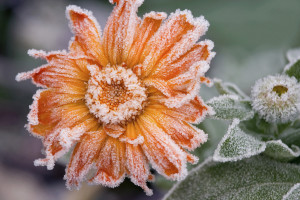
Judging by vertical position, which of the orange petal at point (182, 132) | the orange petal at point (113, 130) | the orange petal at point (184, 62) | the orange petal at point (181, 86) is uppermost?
the orange petal at point (184, 62)

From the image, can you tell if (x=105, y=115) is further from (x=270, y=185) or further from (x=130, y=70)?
(x=270, y=185)

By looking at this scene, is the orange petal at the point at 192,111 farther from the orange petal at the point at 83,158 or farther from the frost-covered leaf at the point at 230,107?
the orange petal at the point at 83,158

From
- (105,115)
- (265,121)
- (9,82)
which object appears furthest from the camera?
(9,82)

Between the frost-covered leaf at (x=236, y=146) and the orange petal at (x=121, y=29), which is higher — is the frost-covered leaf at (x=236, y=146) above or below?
below

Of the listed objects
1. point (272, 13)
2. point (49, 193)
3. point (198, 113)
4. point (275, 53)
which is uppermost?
point (272, 13)

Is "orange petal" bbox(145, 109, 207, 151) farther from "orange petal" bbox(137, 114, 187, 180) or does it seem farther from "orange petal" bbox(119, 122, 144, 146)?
"orange petal" bbox(119, 122, 144, 146)

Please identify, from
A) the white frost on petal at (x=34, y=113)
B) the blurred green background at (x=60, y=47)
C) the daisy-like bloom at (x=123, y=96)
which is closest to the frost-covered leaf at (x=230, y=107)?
the daisy-like bloom at (x=123, y=96)

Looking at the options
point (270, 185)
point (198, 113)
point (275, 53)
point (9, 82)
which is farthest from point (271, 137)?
point (9, 82)
